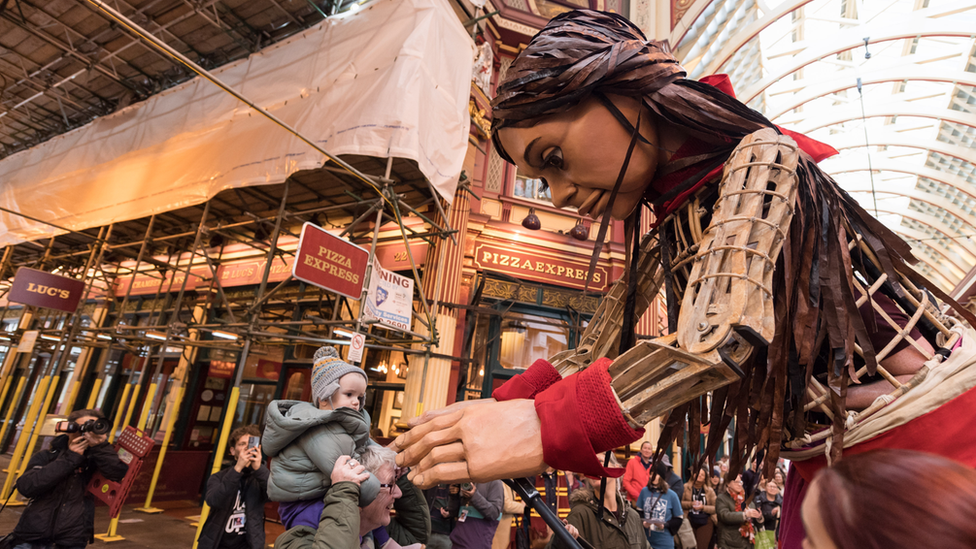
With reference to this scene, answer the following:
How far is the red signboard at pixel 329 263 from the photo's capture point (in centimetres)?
516

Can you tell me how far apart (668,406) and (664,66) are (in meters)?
0.86

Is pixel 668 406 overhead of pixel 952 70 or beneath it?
beneath

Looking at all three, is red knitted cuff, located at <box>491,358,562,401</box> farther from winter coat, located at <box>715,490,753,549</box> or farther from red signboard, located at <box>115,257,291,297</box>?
red signboard, located at <box>115,257,291,297</box>

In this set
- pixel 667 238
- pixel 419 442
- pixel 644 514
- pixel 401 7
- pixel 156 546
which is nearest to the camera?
pixel 419 442

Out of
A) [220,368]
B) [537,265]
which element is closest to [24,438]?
[220,368]

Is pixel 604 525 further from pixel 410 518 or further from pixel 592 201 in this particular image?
pixel 592 201

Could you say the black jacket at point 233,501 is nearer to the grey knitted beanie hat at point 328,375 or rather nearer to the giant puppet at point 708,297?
the grey knitted beanie hat at point 328,375

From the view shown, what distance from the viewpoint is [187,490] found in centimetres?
827

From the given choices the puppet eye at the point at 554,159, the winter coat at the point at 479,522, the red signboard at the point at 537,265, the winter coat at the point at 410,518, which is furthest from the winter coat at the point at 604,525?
the red signboard at the point at 537,265

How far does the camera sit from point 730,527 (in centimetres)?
552

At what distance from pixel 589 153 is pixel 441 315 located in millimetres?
6793

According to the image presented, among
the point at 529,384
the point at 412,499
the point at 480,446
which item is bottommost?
the point at 412,499

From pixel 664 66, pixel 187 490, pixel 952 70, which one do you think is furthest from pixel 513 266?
pixel 952 70

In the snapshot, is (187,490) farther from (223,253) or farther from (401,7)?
(401,7)
